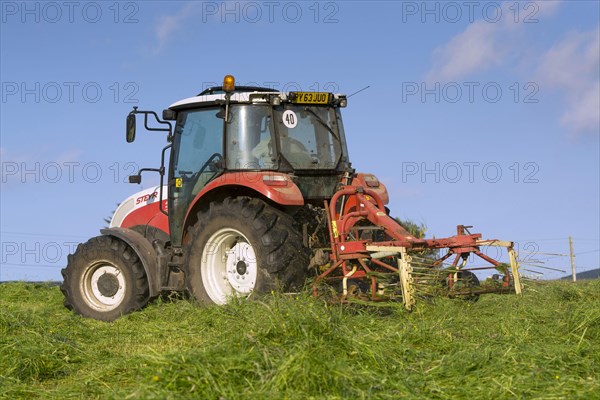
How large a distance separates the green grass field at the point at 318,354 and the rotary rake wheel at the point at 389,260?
0.21 meters

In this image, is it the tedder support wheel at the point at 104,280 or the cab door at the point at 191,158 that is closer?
the cab door at the point at 191,158

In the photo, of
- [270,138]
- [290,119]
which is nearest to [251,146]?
[270,138]

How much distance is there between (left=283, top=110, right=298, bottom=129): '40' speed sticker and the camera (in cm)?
1005

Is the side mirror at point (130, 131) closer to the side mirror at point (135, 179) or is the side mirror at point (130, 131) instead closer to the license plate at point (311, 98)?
the side mirror at point (135, 179)

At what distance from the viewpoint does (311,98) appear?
10.3 meters

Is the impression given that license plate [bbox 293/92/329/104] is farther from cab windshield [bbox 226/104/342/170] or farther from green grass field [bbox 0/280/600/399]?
green grass field [bbox 0/280/600/399]

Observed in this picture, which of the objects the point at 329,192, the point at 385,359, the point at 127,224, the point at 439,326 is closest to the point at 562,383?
the point at 385,359

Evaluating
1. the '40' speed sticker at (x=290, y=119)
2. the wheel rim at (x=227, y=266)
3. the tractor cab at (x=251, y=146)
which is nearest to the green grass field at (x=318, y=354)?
the wheel rim at (x=227, y=266)

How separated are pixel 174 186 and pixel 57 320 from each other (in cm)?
233

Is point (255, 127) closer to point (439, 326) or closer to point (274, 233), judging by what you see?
point (274, 233)

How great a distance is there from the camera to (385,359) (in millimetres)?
5883

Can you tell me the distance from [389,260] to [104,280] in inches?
147

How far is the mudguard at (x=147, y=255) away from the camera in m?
10.6

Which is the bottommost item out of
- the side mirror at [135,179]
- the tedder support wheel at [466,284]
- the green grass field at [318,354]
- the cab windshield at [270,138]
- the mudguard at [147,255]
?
the green grass field at [318,354]
